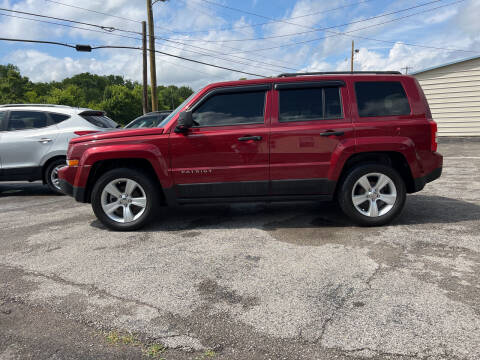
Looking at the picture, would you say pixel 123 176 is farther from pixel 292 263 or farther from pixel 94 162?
pixel 292 263

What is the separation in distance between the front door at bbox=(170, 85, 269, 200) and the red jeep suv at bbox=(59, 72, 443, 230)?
13 millimetres

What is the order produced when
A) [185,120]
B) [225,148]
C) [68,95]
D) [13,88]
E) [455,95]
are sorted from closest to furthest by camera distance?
1. [185,120]
2. [225,148]
3. [455,95]
4. [13,88]
5. [68,95]

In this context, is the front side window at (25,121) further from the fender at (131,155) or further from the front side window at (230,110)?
the front side window at (230,110)

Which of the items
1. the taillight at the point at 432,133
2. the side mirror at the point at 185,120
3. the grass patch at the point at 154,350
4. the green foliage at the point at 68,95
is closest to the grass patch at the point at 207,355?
the grass patch at the point at 154,350

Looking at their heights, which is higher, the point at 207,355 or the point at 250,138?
the point at 250,138

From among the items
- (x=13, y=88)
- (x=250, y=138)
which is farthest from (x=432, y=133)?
(x=13, y=88)

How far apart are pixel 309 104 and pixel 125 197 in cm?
268

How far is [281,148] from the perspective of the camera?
4.44 metres

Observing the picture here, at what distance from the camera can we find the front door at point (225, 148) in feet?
14.5

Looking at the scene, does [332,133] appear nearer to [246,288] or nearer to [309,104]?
[309,104]

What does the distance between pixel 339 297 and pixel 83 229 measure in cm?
358

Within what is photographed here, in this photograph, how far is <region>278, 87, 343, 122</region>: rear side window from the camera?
4.48m

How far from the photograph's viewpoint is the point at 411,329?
90.6 inches

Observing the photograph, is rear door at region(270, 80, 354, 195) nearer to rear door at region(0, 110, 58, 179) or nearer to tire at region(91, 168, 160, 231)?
tire at region(91, 168, 160, 231)
